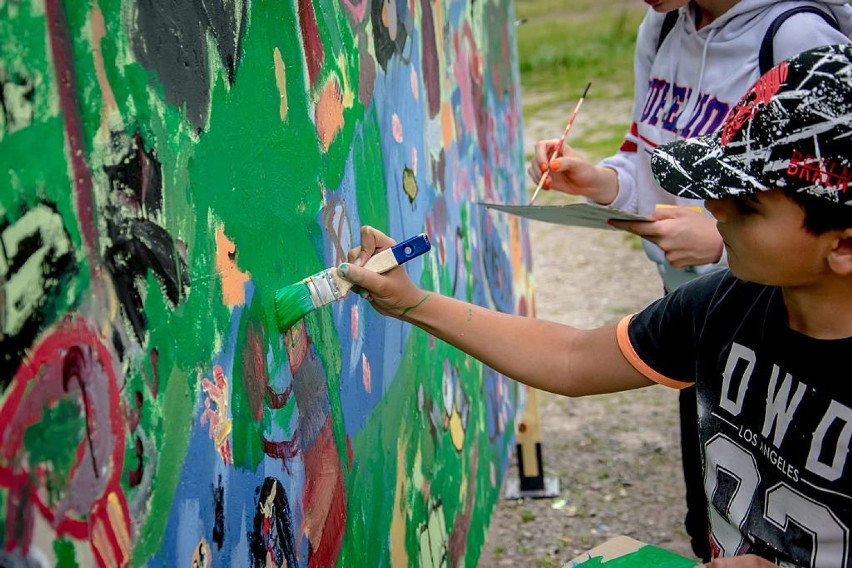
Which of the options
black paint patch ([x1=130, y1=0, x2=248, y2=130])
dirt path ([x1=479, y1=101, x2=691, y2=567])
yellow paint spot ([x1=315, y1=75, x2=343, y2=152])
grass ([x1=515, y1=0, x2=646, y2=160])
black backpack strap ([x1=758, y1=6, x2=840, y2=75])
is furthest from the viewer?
Answer: grass ([x1=515, y1=0, x2=646, y2=160])

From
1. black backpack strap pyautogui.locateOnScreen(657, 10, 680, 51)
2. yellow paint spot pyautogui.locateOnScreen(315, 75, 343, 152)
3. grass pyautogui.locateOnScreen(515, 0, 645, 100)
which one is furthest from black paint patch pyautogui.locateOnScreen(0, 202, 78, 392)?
grass pyautogui.locateOnScreen(515, 0, 645, 100)

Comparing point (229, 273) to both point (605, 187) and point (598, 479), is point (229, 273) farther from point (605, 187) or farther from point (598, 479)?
point (598, 479)

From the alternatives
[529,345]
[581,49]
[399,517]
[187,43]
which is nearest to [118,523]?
[187,43]

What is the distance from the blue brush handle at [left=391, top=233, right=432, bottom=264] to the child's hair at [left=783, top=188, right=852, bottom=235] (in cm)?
57

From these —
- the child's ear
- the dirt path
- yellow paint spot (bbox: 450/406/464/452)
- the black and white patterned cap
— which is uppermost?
the black and white patterned cap

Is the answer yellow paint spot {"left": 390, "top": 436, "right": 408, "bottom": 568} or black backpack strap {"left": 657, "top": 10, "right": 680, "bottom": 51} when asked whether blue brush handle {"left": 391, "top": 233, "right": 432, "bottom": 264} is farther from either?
black backpack strap {"left": 657, "top": 10, "right": 680, "bottom": 51}

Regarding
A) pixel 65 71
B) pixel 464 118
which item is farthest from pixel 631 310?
pixel 65 71

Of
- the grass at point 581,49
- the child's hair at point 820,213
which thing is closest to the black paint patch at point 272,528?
the child's hair at point 820,213

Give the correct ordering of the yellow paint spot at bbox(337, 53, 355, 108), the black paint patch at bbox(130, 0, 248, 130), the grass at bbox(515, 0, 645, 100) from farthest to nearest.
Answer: the grass at bbox(515, 0, 645, 100)
the yellow paint spot at bbox(337, 53, 355, 108)
the black paint patch at bbox(130, 0, 248, 130)

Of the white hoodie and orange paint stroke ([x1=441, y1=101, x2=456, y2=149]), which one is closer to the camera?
the white hoodie

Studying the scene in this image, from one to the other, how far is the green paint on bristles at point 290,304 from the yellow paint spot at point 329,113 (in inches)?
13.4

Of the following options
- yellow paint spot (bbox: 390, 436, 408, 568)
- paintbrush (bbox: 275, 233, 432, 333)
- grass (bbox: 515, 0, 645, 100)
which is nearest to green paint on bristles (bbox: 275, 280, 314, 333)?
paintbrush (bbox: 275, 233, 432, 333)

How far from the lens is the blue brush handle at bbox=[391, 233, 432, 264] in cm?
A: 172

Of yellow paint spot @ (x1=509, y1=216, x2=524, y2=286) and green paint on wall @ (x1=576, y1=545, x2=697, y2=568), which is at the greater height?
yellow paint spot @ (x1=509, y1=216, x2=524, y2=286)
